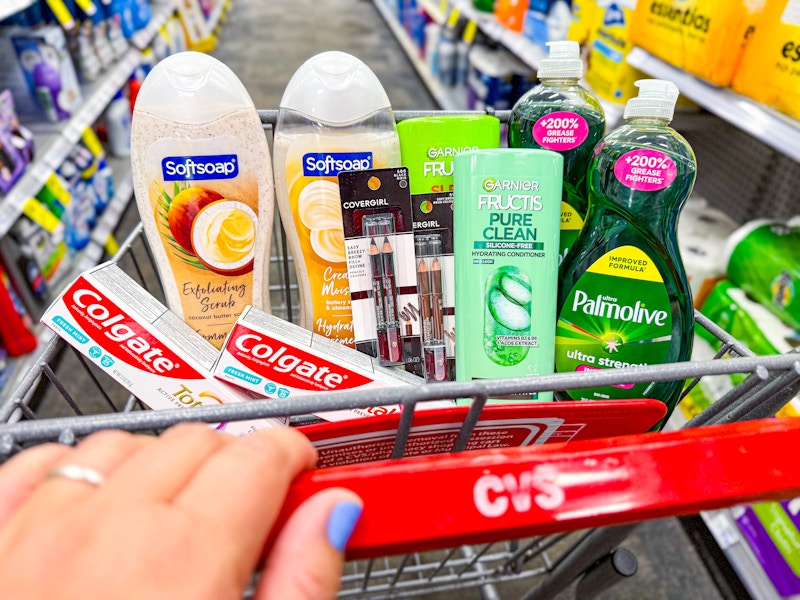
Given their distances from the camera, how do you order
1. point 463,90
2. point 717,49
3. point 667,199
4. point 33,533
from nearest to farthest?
point 33,533 → point 667,199 → point 717,49 → point 463,90

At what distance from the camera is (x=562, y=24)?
74.0 inches

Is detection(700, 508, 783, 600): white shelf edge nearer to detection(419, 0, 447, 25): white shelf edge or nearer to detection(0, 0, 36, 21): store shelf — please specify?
detection(0, 0, 36, 21): store shelf

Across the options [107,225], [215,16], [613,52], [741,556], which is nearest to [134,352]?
[741,556]

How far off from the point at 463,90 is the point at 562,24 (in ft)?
5.22

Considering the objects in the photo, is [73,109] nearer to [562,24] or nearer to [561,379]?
[562,24]

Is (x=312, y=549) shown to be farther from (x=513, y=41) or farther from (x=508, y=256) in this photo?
(x=513, y=41)

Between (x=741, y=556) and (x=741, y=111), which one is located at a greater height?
(x=741, y=111)

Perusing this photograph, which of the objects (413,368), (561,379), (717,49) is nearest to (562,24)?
(717,49)

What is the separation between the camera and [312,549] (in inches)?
12.5

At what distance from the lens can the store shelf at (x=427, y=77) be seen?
3.33m

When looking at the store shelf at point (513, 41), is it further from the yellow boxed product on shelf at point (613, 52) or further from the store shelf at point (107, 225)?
the store shelf at point (107, 225)

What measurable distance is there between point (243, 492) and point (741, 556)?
1226 mm

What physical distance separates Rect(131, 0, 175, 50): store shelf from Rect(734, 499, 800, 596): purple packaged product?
2.98 metres

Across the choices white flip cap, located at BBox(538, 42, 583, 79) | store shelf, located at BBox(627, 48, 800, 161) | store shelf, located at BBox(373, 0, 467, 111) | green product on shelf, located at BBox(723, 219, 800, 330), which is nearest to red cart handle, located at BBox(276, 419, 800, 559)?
white flip cap, located at BBox(538, 42, 583, 79)
